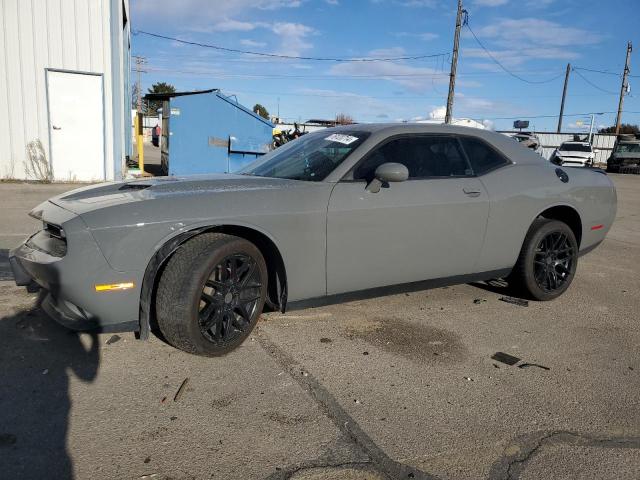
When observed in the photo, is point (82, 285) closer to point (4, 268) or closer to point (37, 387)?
point (37, 387)

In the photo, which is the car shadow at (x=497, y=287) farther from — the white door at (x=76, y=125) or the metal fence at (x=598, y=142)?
the metal fence at (x=598, y=142)

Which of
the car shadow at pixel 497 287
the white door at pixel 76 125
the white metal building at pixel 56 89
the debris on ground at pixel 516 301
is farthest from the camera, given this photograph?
the white door at pixel 76 125

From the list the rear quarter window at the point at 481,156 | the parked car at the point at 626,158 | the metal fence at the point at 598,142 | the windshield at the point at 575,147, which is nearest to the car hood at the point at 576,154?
the windshield at the point at 575,147

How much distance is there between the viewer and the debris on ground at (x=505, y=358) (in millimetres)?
3484

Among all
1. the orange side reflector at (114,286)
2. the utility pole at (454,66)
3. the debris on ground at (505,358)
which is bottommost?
the debris on ground at (505,358)

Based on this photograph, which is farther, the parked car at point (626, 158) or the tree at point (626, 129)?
the tree at point (626, 129)

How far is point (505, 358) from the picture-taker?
354 centimetres

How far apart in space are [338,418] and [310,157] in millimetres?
2051

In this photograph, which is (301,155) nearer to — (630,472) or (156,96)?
(630,472)

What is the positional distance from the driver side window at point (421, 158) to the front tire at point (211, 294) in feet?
3.44

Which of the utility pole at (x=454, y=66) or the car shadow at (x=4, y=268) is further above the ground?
the utility pole at (x=454, y=66)

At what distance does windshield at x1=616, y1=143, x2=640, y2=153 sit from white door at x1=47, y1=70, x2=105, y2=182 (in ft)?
97.0

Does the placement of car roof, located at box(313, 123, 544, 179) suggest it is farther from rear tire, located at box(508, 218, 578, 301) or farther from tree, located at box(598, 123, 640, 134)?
tree, located at box(598, 123, 640, 134)

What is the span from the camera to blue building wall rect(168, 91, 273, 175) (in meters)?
11.6
